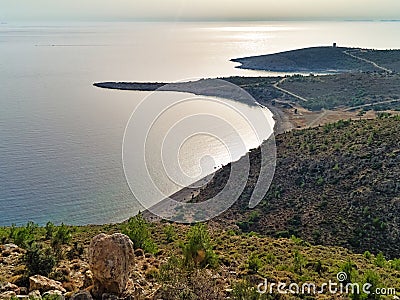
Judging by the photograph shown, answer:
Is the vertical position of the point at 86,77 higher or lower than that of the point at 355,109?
higher

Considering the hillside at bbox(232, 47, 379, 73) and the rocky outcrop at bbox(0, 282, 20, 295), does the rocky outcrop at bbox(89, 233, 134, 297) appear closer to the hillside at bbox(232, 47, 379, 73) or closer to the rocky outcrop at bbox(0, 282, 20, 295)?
the rocky outcrop at bbox(0, 282, 20, 295)

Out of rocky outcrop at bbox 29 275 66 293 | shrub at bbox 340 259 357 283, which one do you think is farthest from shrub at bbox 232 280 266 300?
shrub at bbox 340 259 357 283

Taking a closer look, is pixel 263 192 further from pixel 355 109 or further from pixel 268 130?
pixel 355 109

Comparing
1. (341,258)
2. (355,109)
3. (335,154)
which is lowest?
(341,258)

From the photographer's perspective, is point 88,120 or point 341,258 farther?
point 88,120

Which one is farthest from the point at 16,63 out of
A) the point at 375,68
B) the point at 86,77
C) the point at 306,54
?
the point at 375,68

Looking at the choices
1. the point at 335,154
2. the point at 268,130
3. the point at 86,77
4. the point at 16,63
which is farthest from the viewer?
the point at 16,63
